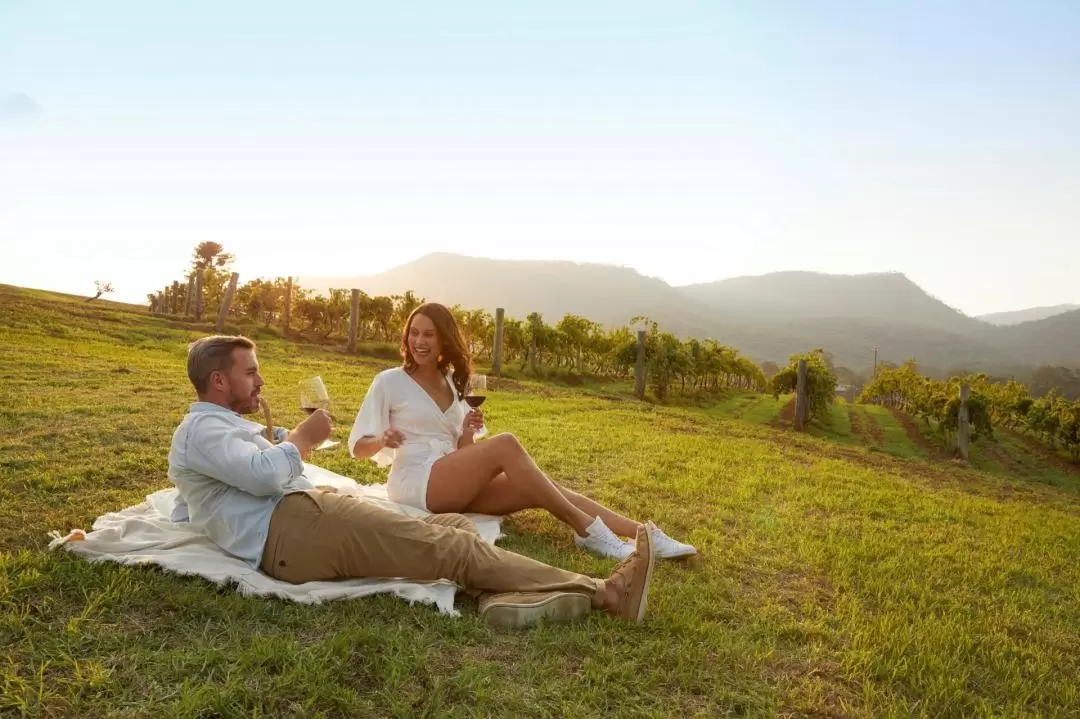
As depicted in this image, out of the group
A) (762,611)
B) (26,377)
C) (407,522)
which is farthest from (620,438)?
(26,377)

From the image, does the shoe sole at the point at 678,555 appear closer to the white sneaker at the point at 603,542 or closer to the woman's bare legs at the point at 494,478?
the white sneaker at the point at 603,542

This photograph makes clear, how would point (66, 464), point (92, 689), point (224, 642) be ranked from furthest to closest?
point (66, 464), point (224, 642), point (92, 689)

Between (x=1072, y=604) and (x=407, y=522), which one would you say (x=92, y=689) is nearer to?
(x=407, y=522)

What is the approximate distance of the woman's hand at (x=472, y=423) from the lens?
174 inches

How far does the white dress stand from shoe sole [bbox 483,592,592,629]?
1.35m

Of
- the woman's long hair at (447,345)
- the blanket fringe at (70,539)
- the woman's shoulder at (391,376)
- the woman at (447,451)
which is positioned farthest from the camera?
the woman's long hair at (447,345)

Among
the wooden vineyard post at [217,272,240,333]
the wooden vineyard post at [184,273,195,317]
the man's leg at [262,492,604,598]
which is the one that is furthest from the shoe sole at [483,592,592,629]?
the wooden vineyard post at [184,273,195,317]

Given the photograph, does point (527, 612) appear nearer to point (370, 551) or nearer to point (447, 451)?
point (370, 551)

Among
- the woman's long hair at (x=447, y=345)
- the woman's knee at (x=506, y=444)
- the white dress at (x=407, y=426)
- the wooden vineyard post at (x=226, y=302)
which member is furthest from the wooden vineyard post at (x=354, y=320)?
the woman's knee at (x=506, y=444)

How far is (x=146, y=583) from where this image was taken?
3.12m

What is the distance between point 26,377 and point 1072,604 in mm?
12541

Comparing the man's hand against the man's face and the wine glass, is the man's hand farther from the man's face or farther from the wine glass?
the man's face

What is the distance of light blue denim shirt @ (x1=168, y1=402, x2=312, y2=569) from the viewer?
2941 mm

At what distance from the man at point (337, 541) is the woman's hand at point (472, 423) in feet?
3.85
